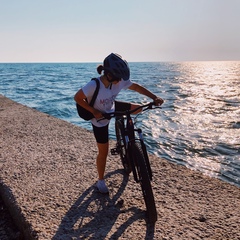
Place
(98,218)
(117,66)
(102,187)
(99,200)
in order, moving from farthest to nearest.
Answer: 1. (102,187)
2. (99,200)
3. (98,218)
4. (117,66)

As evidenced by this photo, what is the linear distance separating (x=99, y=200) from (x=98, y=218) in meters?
0.45

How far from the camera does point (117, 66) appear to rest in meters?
3.38

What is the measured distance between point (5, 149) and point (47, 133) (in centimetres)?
140

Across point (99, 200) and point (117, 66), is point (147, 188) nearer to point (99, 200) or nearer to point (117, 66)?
point (99, 200)

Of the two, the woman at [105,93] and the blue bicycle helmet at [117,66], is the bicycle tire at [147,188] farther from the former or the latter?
the blue bicycle helmet at [117,66]

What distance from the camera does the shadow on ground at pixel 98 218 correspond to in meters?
3.23

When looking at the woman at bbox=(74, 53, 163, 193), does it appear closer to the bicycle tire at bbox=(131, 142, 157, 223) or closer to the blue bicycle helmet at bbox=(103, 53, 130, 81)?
the blue bicycle helmet at bbox=(103, 53, 130, 81)

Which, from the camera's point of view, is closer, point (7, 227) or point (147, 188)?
point (147, 188)

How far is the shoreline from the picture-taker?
3293 millimetres

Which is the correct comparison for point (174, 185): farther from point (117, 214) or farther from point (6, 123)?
point (6, 123)

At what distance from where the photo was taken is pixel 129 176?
4.73 m

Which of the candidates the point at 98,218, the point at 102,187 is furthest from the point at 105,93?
the point at 98,218

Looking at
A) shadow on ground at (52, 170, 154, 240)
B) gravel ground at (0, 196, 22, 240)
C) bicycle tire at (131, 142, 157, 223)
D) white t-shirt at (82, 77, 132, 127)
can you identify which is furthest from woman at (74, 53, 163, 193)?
gravel ground at (0, 196, 22, 240)

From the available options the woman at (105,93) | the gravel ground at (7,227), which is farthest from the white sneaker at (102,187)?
the gravel ground at (7,227)
